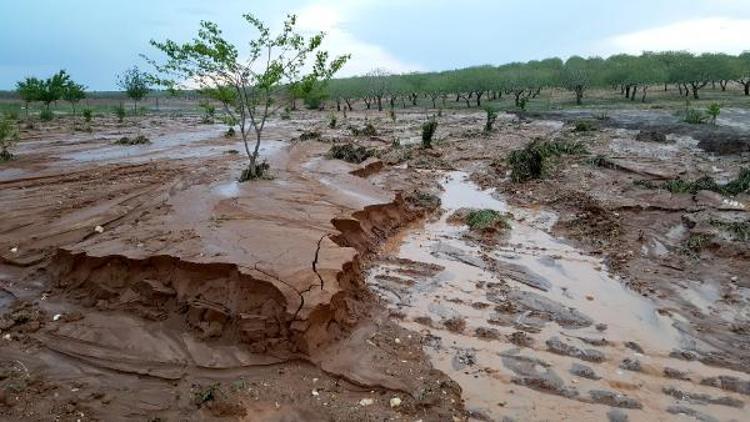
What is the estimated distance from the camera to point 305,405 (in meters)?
4.33

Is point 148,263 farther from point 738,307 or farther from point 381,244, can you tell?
point 738,307

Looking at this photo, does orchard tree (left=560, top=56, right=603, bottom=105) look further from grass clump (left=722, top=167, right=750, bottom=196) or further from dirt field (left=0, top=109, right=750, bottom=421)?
dirt field (left=0, top=109, right=750, bottom=421)

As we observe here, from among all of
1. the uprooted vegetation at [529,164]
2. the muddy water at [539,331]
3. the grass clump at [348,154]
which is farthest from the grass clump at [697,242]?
the grass clump at [348,154]

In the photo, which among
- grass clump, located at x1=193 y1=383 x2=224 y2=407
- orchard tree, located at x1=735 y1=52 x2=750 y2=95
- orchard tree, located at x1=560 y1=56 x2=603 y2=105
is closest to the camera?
grass clump, located at x1=193 y1=383 x2=224 y2=407

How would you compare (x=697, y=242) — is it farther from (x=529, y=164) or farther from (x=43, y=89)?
(x=43, y=89)

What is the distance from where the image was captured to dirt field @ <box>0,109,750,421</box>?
4.48 m

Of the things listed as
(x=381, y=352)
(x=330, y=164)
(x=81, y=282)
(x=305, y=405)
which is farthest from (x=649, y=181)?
(x=81, y=282)

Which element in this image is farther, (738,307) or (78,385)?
(738,307)

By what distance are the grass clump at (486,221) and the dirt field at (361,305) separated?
10.4 inches

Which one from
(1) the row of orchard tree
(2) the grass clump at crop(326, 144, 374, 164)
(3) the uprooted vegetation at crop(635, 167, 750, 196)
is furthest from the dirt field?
(1) the row of orchard tree

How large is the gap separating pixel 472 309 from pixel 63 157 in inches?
566

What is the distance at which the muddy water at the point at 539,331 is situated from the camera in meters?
4.46

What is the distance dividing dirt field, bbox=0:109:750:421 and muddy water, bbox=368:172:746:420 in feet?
0.08

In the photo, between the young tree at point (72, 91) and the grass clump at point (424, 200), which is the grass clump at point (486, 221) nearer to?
the grass clump at point (424, 200)
